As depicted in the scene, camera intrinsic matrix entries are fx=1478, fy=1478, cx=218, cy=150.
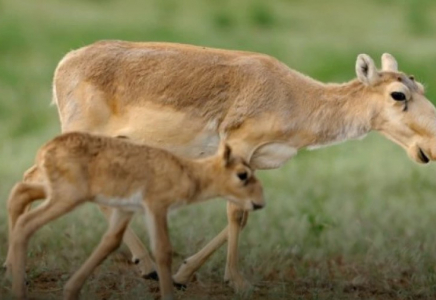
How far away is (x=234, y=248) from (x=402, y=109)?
1.66 metres

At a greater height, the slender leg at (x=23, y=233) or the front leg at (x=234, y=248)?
the slender leg at (x=23, y=233)

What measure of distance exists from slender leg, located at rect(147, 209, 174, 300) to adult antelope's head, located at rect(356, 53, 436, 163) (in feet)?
8.40

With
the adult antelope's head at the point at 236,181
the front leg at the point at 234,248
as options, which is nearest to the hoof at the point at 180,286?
the front leg at the point at 234,248

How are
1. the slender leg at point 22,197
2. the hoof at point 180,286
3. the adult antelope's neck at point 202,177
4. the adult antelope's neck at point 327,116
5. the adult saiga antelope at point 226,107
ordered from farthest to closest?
the adult antelope's neck at point 327,116
the adult saiga antelope at point 226,107
the hoof at point 180,286
the slender leg at point 22,197
the adult antelope's neck at point 202,177

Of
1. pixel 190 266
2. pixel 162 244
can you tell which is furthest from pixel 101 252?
pixel 190 266

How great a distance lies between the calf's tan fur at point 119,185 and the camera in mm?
9148

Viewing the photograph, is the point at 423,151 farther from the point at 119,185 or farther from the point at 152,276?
the point at 119,185

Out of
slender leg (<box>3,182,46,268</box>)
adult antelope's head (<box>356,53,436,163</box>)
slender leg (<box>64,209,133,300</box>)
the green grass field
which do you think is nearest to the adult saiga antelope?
adult antelope's head (<box>356,53,436,163</box>)

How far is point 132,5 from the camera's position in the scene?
25531 mm

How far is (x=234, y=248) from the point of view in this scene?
11.3 meters

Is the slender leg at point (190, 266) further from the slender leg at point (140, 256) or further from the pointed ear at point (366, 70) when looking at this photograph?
the pointed ear at point (366, 70)

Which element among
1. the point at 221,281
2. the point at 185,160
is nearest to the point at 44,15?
the point at 221,281

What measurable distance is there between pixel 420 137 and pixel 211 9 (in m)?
14.3

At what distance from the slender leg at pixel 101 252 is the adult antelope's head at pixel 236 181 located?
64cm
